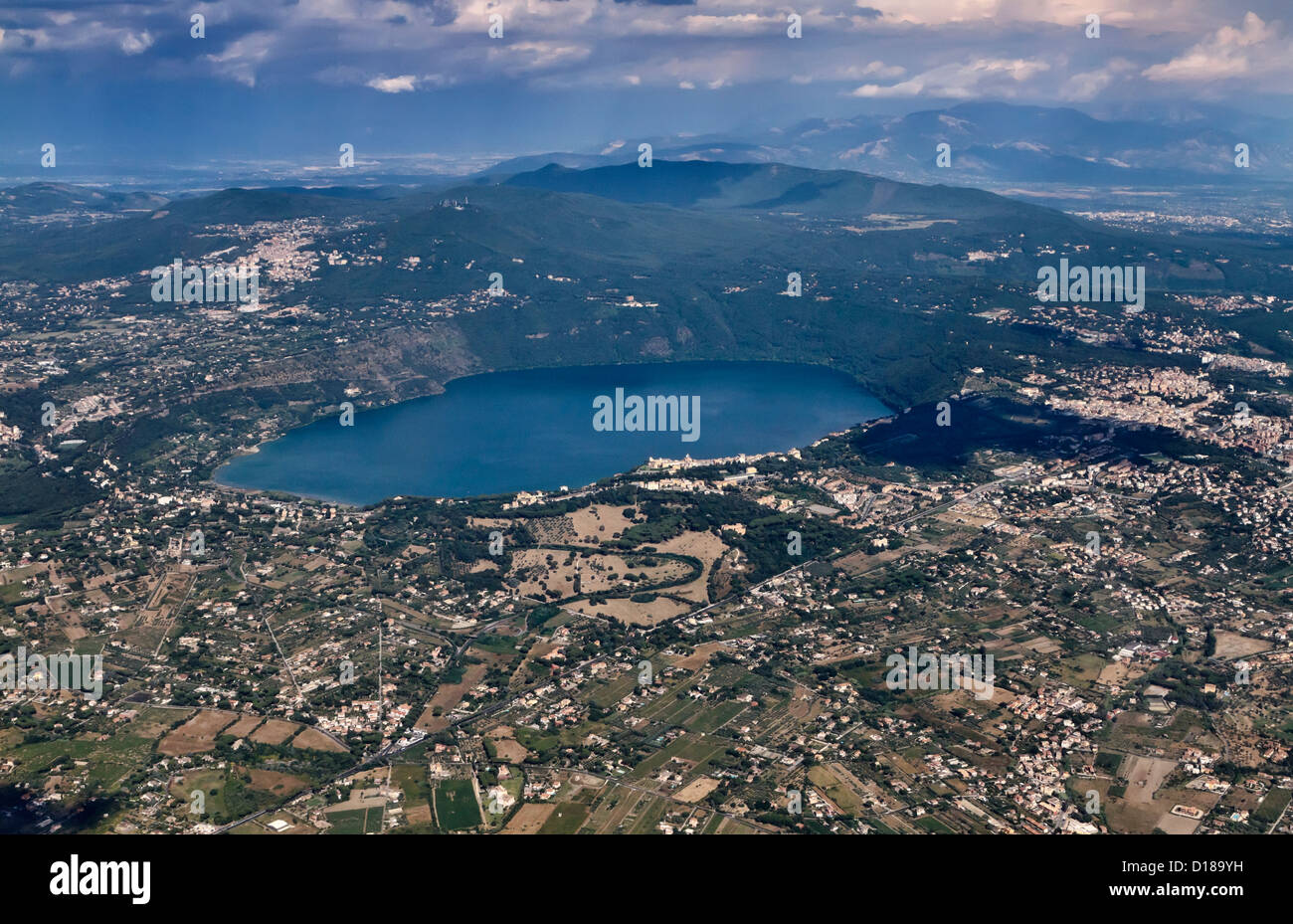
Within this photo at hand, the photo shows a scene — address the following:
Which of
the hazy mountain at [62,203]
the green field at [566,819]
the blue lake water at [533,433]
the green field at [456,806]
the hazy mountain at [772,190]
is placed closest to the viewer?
the green field at [566,819]

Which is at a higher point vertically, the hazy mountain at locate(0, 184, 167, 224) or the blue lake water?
the hazy mountain at locate(0, 184, 167, 224)

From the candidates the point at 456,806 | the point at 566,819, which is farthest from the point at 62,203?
the point at 566,819

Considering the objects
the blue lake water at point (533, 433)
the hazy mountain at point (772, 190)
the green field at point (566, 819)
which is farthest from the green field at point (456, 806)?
the hazy mountain at point (772, 190)

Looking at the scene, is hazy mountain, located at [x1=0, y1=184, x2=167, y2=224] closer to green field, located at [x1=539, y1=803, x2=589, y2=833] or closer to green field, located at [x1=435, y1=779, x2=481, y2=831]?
green field, located at [x1=435, y1=779, x2=481, y2=831]

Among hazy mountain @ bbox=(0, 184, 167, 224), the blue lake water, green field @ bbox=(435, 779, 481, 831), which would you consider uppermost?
hazy mountain @ bbox=(0, 184, 167, 224)

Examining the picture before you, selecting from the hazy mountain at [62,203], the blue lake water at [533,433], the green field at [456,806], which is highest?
the hazy mountain at [62,203]

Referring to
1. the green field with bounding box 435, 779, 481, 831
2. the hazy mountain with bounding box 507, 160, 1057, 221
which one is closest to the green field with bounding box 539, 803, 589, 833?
the green field with bounding box 435, 779, 481, 831

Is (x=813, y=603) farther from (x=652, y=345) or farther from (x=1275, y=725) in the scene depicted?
(x=652, y=345)

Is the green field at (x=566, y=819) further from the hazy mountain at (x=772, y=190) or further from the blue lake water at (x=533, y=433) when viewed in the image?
the hazy mountain at (x=772, y=190)
